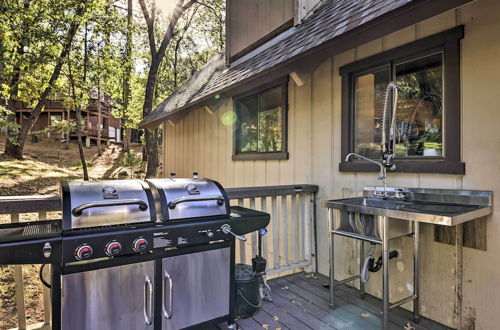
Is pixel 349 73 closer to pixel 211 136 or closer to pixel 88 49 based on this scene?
pixel 211 136

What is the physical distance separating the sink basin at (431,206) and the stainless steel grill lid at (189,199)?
3.46 feet

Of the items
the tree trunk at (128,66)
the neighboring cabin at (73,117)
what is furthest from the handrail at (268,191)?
the neighboring cabin at (73,117)

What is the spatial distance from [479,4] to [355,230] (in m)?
1.97

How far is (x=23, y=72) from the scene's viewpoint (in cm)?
829

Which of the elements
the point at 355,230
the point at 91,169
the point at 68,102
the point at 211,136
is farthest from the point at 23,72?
the point at 355,230

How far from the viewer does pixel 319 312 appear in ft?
8.87

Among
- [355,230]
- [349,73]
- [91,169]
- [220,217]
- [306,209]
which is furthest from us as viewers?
[91,169]

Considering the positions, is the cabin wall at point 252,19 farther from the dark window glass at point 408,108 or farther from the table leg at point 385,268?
the table leg at point 385,268

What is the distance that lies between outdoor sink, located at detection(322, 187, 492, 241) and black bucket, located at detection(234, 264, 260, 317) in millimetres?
893

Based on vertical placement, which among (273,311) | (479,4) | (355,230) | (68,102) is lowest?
(273,311)

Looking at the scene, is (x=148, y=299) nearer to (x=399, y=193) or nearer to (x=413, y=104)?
(x=399, y=193)

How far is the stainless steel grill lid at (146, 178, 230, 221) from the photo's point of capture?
203 cm

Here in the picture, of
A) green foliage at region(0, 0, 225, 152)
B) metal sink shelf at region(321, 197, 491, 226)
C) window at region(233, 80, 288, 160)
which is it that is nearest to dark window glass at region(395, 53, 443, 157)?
metal sink shelf at region(321, 197, 491, 226)

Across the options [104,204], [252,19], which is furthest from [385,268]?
[252,19]
